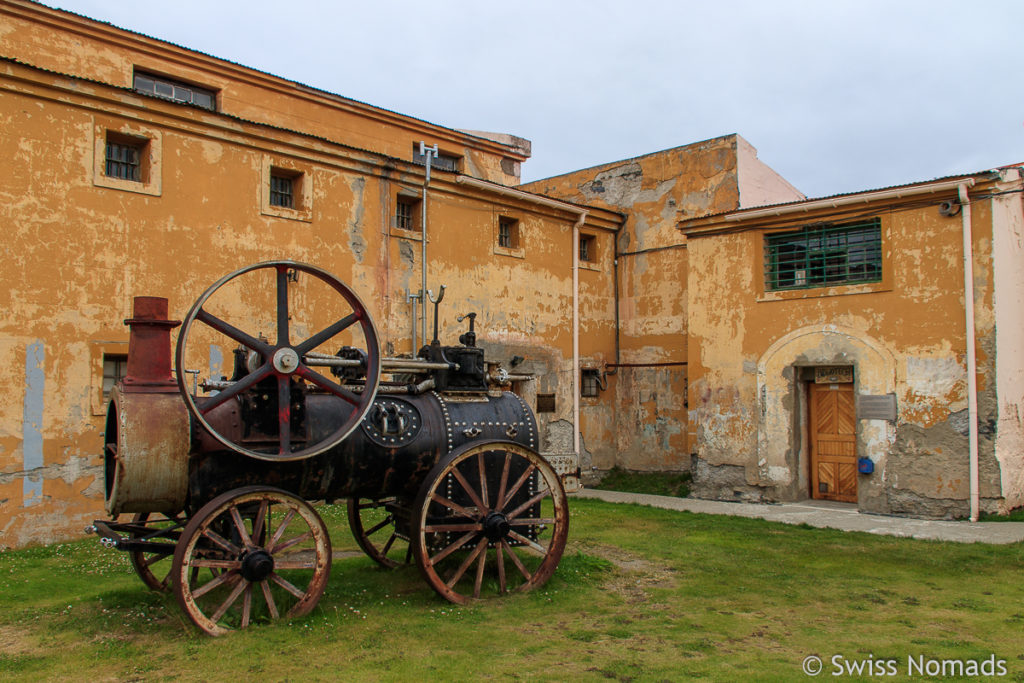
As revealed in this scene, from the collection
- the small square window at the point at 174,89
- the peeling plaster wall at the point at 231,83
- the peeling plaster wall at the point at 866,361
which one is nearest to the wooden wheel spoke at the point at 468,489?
the peeling plaster wall at the point at 231,83

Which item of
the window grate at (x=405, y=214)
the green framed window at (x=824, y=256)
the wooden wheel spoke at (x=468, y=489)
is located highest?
the window grate at (x=405, y=214)

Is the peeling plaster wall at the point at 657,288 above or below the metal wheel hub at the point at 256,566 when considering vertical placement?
above

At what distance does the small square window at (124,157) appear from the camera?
409 inches

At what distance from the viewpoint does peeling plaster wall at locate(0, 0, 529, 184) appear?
12.6 m

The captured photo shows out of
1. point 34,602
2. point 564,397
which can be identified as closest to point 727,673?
point 34,602

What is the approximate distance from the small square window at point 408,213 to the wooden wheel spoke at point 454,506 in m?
7.19

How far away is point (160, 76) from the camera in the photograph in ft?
45.9

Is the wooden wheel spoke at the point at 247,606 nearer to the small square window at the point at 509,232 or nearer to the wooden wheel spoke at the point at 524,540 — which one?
the wooden wheel spoke at the point at 524,540

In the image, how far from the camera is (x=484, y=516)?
713 centimetres

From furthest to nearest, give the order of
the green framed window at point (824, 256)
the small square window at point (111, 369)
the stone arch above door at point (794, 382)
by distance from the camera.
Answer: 1. the green framed window at point (824, 256)
2. the stone arch above door at point (794, 382)
3. the small square window at point (111, 369)

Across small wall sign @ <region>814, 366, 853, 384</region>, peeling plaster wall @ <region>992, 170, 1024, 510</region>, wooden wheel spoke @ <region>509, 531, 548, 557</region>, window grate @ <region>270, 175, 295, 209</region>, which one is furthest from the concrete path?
window grate @ <region>270, 175, 295, 209</region>

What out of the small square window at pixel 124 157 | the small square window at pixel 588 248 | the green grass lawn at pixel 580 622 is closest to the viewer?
the green grass lawn at pixel 580 622

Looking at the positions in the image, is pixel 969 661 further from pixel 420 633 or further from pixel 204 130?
pixel 204 130

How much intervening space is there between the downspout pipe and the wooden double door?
5.84 feet
